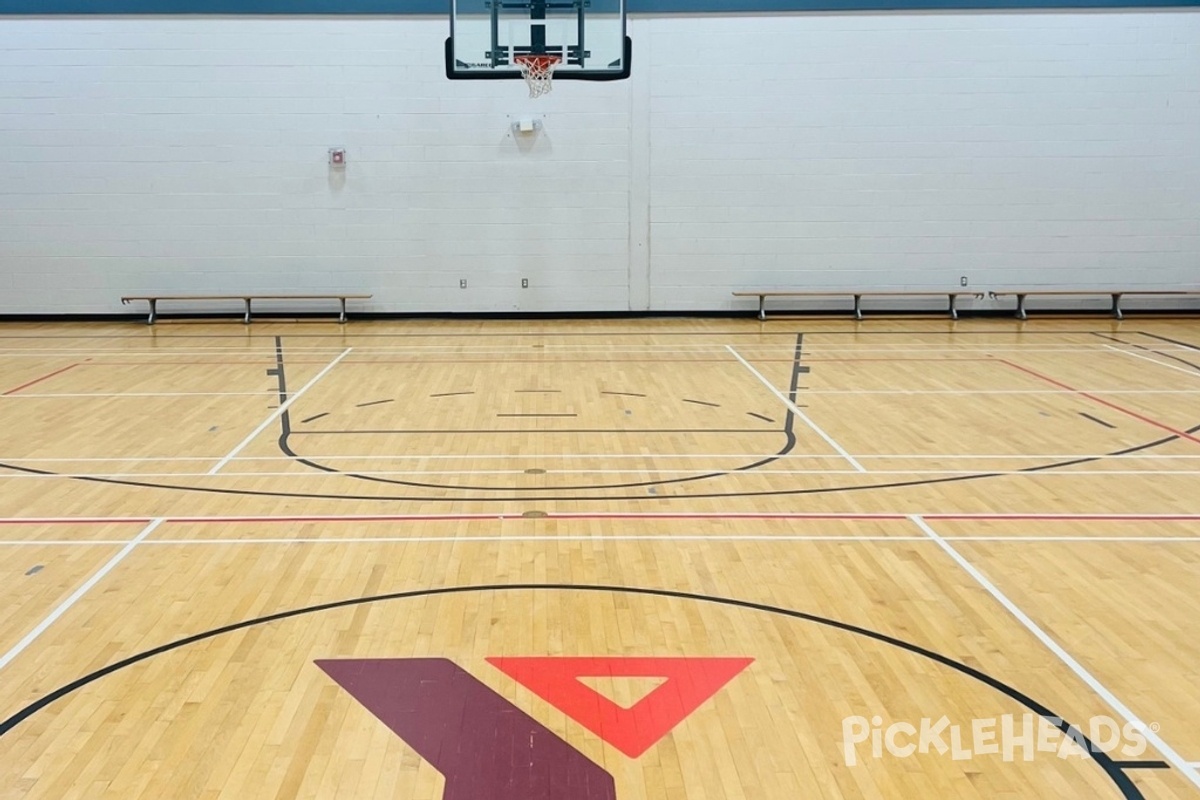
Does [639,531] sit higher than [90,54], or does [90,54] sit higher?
[90,54]

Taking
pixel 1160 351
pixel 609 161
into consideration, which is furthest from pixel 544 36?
pixel 1160 351

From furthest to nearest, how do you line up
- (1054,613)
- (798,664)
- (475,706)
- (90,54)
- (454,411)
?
(90,54) < (454,411) < (1054,613) < (798,664) < (475,706)

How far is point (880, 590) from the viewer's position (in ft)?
17.1

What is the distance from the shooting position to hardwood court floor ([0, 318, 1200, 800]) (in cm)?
370

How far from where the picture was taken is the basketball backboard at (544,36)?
11.6 metres

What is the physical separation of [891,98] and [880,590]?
12028mm

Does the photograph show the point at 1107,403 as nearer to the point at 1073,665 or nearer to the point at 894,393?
the point at 894,393

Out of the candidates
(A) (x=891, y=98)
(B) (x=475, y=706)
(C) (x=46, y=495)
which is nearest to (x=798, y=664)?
(B) (x=475, y=706)

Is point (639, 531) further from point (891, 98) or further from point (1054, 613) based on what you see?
point (891, 98)

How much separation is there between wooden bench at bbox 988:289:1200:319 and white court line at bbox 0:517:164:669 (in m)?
13.2

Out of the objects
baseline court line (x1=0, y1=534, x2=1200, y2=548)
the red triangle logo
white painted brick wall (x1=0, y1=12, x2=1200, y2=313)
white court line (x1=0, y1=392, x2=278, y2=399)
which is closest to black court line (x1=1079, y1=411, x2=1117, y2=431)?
baseline court line (x1=0, y1=534, x2=1200, y2=548)

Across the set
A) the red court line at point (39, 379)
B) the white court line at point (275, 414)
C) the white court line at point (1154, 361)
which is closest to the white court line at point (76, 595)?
the white court line at point (275, 414)

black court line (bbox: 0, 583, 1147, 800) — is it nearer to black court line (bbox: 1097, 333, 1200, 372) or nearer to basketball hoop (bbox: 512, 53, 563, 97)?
basketball hoop (bbox: 512, 53, 563, 97)

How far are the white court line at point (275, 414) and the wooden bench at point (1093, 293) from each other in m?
9.89
